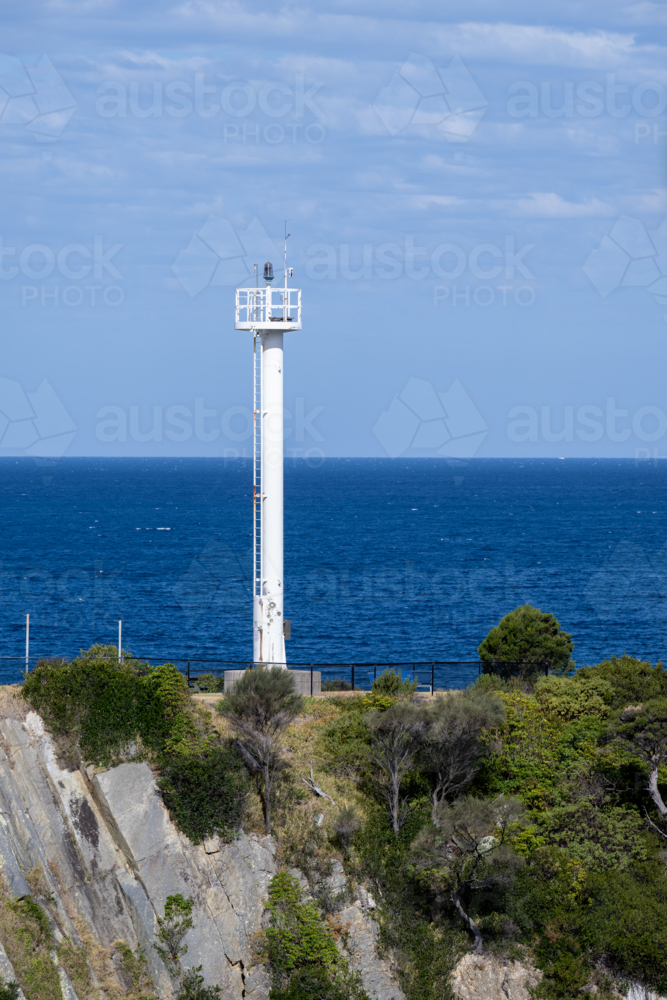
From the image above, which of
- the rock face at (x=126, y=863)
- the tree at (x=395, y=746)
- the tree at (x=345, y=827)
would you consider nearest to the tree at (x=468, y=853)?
the tree at (x=395, y=746)

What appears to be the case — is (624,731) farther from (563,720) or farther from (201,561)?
(201,561)

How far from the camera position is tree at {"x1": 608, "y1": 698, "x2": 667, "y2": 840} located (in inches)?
1166

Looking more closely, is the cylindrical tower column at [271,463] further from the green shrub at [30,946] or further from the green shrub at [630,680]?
the green shrub at [30,946]

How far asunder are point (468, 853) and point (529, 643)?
9.94 m

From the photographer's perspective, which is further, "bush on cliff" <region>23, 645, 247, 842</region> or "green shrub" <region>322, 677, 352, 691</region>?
"green shrub" <region>322, 677, 352, 691</region>

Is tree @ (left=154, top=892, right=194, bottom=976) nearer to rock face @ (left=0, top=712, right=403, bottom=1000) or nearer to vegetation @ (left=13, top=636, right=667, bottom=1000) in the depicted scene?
vegetation @ (left=13, top=636, right=667, bottom=1000)

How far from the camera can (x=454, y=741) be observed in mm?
30812

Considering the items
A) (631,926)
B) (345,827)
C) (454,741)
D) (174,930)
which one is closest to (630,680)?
(454,741)

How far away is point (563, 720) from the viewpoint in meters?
33.1

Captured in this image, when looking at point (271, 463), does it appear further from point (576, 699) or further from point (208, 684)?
point (576, 699)

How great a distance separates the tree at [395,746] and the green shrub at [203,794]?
3.83 m

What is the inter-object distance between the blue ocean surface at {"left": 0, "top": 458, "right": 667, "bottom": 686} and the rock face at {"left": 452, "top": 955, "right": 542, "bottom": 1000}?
10262 mm

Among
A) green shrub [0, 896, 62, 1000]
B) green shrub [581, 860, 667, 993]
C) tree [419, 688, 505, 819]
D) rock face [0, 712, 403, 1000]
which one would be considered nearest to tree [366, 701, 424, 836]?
tree [419, 688, 505, 819]

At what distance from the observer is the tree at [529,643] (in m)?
37.2
